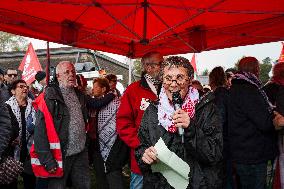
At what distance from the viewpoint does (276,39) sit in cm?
621

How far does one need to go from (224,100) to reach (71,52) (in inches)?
915

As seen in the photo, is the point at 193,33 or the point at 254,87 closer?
the point at 254,87

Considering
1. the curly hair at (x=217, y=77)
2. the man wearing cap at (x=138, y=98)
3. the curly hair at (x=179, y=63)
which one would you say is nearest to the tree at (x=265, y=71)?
the curly hair at (x=217, y=77)

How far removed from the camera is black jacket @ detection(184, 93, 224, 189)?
2391 mm

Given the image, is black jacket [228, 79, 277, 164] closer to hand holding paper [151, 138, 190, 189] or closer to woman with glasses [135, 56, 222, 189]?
woman with glasses [135, 56, 222, 189]

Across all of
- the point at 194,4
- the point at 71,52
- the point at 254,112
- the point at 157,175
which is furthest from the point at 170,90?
the point at 71,52

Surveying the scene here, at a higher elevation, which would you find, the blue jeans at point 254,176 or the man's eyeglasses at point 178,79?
the man's eyeglasses at point 178,79

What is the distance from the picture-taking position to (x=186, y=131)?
7.64 ft

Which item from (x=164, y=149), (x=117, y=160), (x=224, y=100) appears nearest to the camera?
(x=164, y=149)

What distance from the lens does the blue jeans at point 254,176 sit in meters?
4.17

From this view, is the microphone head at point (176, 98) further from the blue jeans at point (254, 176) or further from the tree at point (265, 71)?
the tree at point (265, 71)

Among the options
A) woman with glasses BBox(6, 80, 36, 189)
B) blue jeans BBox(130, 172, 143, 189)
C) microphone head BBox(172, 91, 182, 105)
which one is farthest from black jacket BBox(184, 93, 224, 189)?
woman with glasses BBox(6, 80, 36, 189)

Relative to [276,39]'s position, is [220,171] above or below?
below

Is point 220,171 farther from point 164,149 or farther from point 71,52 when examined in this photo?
point 71,52
